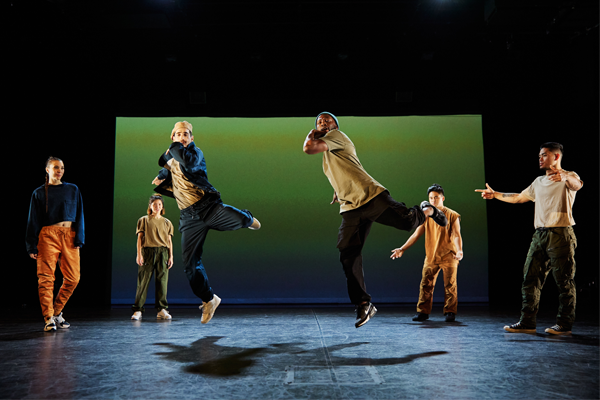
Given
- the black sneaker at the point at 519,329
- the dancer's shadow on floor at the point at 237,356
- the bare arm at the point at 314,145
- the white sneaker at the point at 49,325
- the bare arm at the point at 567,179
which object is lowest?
the white sneaker at the point at 49,325

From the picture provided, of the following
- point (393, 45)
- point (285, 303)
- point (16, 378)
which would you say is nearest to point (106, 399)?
point (16, 378)

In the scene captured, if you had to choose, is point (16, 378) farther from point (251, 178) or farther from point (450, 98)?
point (450, 98)

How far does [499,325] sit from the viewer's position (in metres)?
4.14

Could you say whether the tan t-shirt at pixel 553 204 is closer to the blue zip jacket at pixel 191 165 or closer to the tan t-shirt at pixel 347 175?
the tan t-shirt at pixel 347 175

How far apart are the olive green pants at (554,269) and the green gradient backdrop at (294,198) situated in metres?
2.82

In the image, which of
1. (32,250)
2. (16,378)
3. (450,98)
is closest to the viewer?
(16,378)

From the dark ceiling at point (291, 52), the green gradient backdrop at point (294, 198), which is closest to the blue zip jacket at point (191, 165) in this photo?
the dark ceiling at point (291, 52)

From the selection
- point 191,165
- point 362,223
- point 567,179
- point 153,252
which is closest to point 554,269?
point 567,179

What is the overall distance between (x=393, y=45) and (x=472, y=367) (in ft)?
→ 15.6

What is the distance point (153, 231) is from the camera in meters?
5.03

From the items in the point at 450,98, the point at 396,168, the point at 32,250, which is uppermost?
the point at 450,98

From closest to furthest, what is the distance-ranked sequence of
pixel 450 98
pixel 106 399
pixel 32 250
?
pixel 106 399 < pixel 32 250 < pixel 450 98

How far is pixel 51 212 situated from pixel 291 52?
374cm

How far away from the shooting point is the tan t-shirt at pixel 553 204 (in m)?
3.52
